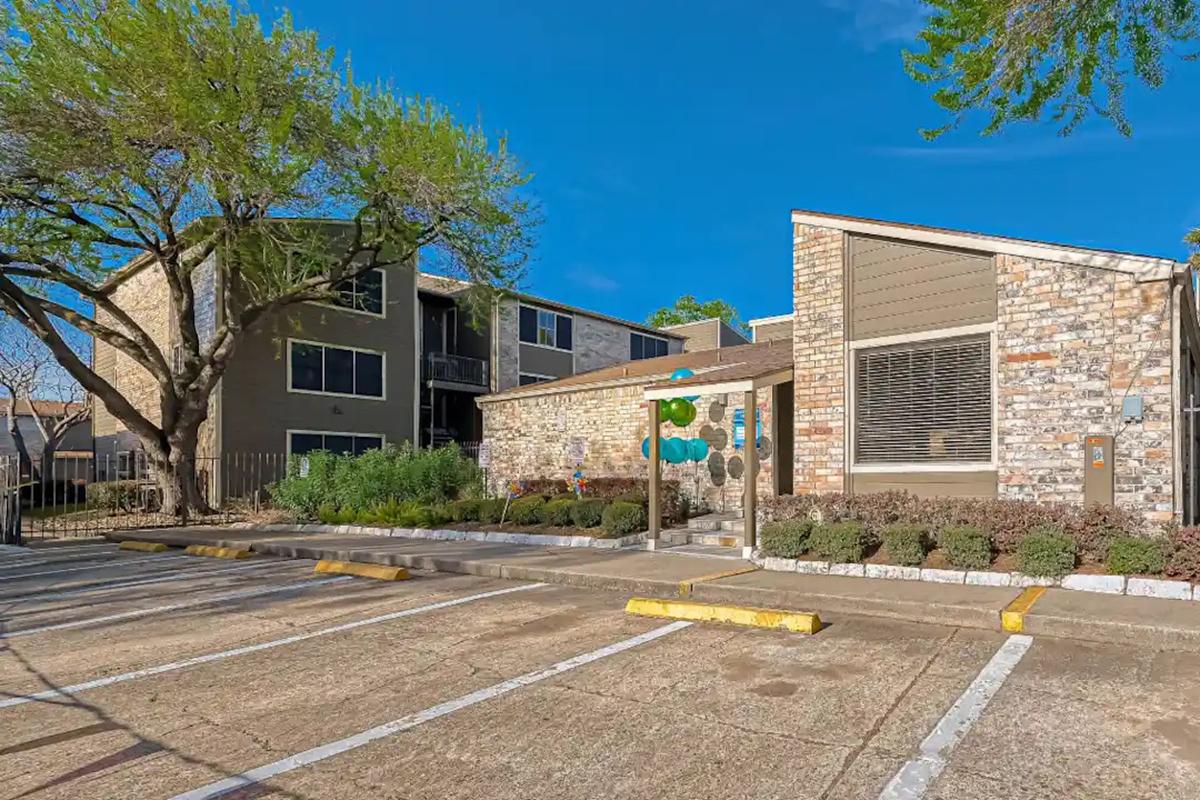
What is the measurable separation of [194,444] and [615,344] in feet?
55.2

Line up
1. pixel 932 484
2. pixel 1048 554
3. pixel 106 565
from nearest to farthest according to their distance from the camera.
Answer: pixel 1048 554
pixel 932 484
pixel 106 565

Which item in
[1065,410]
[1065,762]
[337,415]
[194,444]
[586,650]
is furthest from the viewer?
[337,415]

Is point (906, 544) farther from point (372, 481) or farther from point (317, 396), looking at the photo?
point (317, 396)

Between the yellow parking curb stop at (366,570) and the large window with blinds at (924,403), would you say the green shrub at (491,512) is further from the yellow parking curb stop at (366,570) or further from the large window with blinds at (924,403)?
the large window with blinds at (924,403)

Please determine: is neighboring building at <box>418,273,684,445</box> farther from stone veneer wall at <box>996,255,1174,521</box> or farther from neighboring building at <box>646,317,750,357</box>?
stone veneer wall at <box>996,255,1174,521</box>

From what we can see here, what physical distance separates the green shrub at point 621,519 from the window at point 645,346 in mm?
19659

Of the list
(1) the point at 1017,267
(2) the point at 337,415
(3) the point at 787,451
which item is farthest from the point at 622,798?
(2) the point at 337,415

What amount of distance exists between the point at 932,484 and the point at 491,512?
787 centimetres

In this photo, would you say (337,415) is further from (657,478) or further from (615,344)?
(657,478)

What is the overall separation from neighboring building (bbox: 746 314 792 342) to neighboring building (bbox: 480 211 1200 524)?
1349cm

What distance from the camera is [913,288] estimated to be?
1023 centimetres

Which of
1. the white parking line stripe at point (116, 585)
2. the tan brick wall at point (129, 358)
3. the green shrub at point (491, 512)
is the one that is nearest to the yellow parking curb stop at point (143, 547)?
the white parking line stripe at point (116, 585)

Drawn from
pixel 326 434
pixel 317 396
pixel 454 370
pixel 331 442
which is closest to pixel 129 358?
pixel 317 396

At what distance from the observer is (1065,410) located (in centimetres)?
895
